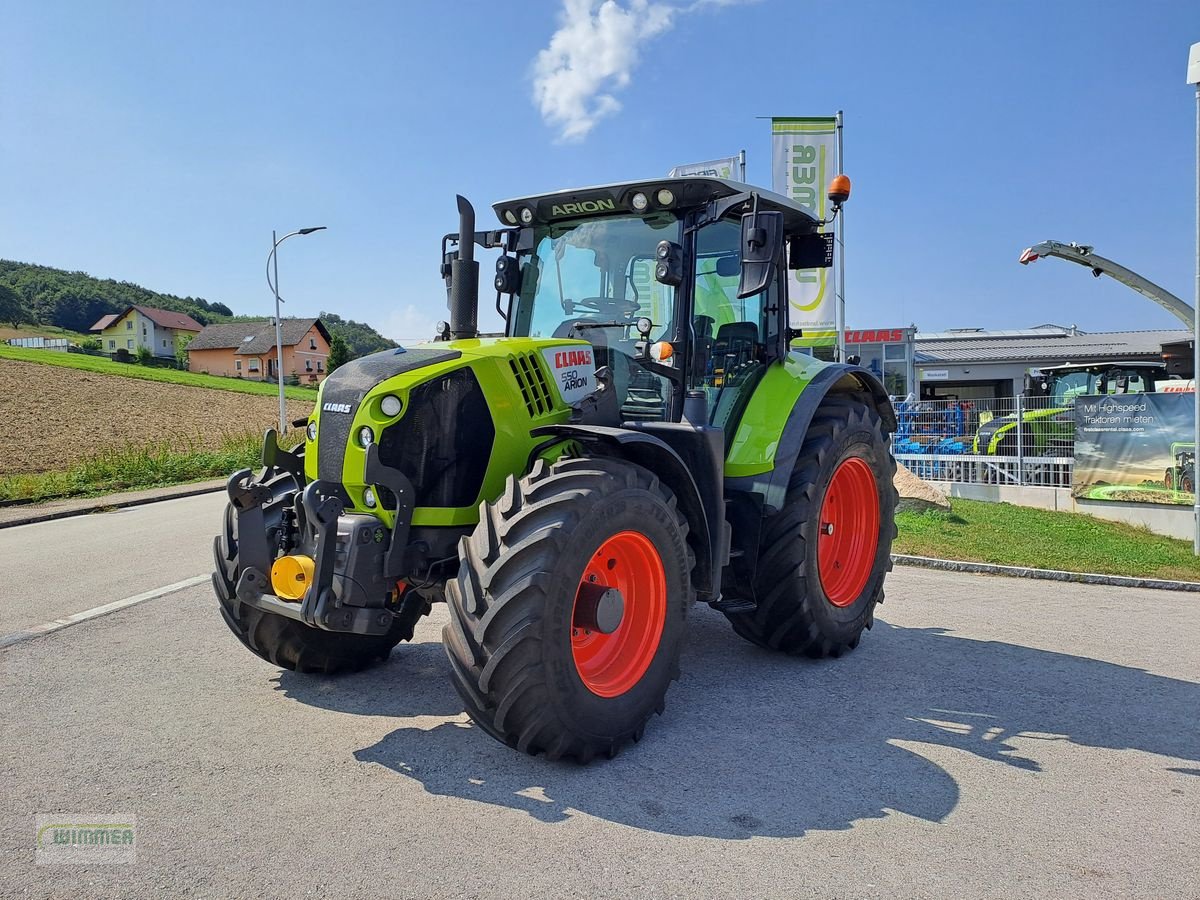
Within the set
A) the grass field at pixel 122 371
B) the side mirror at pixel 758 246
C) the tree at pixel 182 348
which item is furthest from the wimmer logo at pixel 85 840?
the tree at pixel 182 348

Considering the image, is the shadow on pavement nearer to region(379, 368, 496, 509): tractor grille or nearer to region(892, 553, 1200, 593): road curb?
region(379, 368, 496, 509): tractor grille

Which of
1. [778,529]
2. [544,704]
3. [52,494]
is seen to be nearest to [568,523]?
[544,704]

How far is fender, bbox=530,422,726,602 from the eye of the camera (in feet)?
12.7

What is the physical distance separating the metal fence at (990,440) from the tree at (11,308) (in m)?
109

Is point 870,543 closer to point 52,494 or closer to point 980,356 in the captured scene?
point 52,494

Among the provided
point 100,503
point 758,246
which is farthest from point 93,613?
point 100,503

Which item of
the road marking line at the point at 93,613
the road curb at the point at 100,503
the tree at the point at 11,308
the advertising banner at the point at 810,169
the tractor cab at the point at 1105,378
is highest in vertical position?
the tree at the point at 11,308

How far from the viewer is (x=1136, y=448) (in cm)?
1109

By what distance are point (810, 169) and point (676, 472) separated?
36.0ft

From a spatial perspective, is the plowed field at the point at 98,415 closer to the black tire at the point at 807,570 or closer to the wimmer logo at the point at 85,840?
the wimmer logo at the point at 85,840

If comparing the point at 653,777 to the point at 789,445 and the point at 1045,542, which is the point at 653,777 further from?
the point at 1045,542

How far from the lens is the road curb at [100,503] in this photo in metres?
12.5

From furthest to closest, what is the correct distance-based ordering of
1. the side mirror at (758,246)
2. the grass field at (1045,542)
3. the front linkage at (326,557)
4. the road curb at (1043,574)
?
the grass field at (1045,542)
the road curb at (1043,574)
the side mirror at (758,246)
the front linkage at (326,557)

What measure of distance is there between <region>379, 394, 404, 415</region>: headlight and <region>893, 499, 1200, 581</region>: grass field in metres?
6.72
